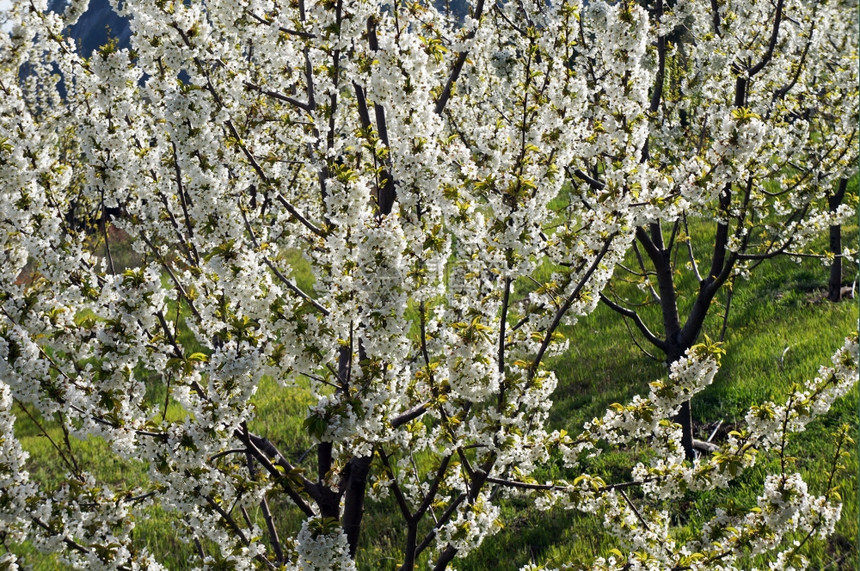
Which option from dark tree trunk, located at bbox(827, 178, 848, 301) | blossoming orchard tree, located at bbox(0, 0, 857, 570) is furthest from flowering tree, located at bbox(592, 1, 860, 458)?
blossoming orchard tree, located at bbox(0, 0, 857, 570)

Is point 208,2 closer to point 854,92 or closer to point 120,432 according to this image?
point 120,432

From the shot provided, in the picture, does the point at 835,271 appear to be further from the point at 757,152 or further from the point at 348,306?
the point at 348,306

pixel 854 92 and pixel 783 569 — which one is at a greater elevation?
pixel 854 92

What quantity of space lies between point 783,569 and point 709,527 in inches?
14.3

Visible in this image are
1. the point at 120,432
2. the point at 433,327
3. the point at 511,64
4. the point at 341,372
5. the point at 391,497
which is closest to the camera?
the point at 120,432

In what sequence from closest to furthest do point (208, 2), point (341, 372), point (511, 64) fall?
1. point (341, 372)
2. point (208, 2)
3. point (511, 64)

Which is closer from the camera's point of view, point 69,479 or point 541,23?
point 69,479

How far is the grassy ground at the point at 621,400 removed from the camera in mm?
4758

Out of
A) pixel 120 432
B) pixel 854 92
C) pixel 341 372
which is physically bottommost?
pixel 120 432

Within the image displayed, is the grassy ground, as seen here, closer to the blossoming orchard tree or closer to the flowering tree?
the flowering tree

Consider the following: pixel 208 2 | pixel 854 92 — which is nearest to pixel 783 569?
pixel 208 2

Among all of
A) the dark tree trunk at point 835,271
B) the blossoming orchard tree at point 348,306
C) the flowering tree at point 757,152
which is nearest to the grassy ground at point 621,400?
the dark tree trunk at point 835,271

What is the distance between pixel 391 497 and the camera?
A: 5.97 metres

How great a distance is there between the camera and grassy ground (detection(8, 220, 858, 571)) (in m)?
4.76
